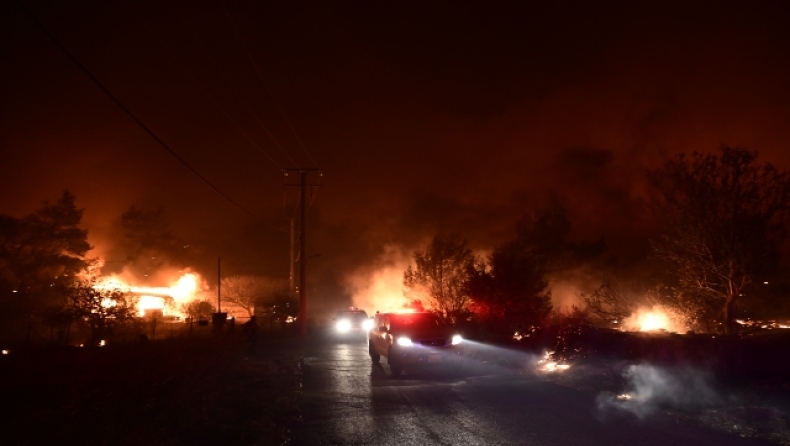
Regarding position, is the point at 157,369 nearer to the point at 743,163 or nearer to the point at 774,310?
the point at 743,163

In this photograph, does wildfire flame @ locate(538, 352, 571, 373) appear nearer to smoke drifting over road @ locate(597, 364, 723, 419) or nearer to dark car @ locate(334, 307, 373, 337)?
smoke drifting over road @ locate(597, 364, 723, 419)

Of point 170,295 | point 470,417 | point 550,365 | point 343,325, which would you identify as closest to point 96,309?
point 343,325

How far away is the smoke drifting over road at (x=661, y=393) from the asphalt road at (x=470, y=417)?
379mm

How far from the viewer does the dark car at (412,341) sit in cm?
1753

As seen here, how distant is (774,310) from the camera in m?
30.3

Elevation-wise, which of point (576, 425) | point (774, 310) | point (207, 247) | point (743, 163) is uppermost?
point (207, 247)

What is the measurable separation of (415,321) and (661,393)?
8.87 m

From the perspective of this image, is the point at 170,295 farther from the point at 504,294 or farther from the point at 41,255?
the point at 504,294

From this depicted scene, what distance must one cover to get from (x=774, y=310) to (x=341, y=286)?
165ft

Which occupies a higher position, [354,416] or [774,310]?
[774,310]

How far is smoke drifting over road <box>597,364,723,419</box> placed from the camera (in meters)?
11.1

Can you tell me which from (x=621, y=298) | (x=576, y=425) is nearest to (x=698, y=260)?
(x=621, y=298)

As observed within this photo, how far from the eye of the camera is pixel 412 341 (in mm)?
17922

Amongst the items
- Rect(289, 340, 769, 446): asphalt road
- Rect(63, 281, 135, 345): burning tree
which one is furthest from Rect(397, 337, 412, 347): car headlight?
Rect(63, 281, 135, 345): burning tree
